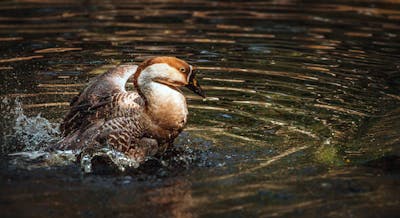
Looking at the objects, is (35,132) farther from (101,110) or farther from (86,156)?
(86,156)

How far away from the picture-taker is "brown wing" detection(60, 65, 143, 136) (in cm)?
875

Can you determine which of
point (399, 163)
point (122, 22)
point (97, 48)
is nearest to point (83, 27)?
point (122, 22)

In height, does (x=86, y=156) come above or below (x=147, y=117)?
below

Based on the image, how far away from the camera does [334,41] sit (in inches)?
599

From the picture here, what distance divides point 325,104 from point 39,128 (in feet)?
12.8

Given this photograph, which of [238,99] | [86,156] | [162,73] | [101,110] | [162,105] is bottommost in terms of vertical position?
[238,99]

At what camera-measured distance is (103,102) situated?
29.2ft

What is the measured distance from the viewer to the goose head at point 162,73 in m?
8.47

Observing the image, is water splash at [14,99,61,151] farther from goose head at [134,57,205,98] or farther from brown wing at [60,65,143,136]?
goose head at [134,57,205,98]

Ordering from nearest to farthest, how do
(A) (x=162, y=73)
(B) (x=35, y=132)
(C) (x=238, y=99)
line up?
(A) (x=162, y=73)
(B) (x=35, y=132)
(C) (x=238, y=99)

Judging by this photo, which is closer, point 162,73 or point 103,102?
point 162,73

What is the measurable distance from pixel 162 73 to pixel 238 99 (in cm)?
281

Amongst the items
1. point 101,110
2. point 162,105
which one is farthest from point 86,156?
point 162,105

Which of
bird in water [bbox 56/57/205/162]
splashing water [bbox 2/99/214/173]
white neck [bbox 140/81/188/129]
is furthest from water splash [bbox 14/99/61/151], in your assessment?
white neck [bbox 140/81/188/129]
